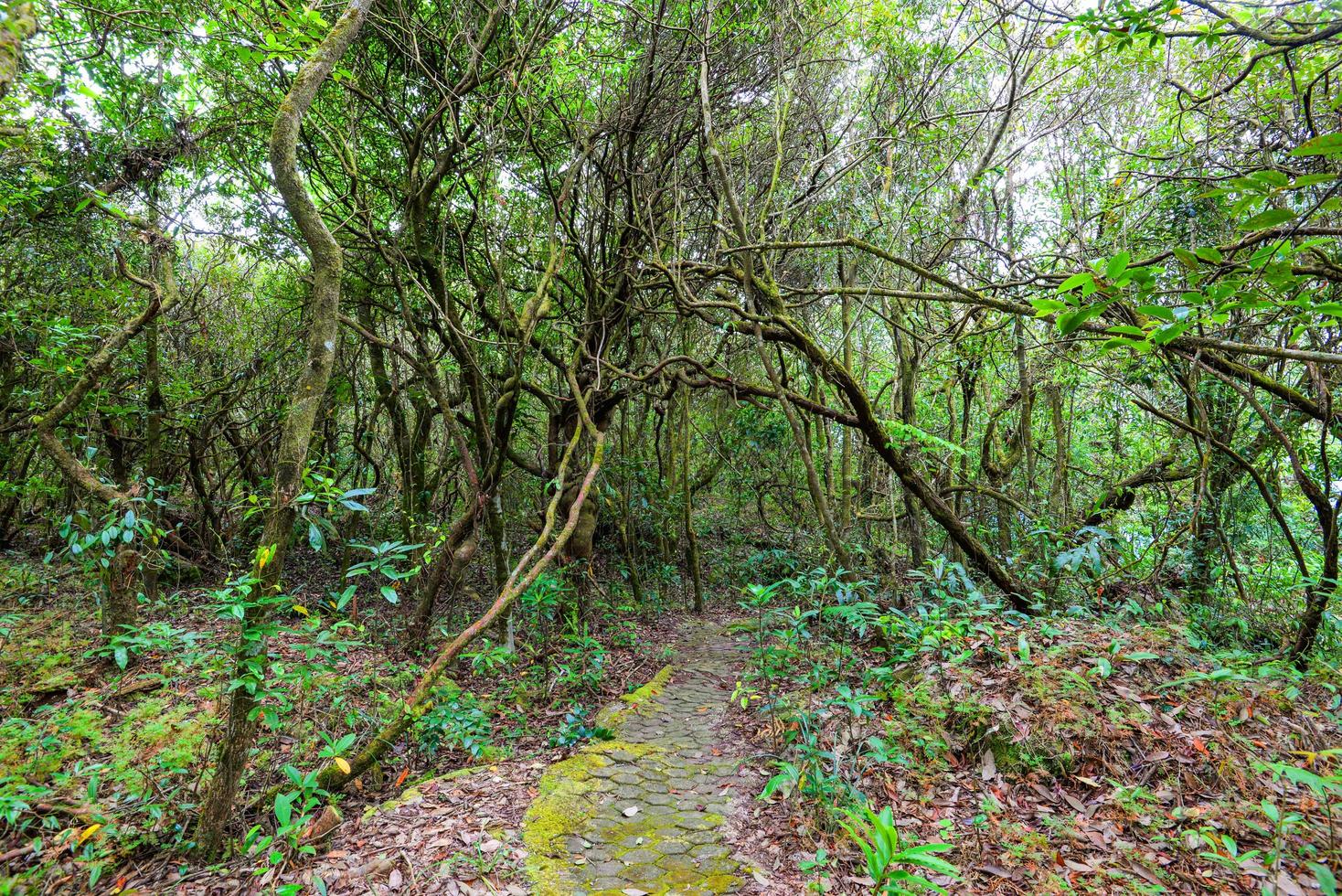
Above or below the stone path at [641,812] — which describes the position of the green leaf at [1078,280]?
above

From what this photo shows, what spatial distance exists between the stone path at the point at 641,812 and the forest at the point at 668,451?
4cm

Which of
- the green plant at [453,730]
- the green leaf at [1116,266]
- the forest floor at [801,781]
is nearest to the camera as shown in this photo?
the green leaf at [1116,266]

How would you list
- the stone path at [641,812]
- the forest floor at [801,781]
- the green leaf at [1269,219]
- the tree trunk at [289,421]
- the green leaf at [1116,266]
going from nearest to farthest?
→ the green leaf at [1269,219], the green leaf at [1116,266], the forest floor at [801,781], the tree trunk at [289,421], the stone path at [641,812]

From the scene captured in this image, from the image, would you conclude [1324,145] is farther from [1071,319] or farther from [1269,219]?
[1071,319]

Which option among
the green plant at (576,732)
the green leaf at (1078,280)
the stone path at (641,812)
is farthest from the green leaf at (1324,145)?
the green plant at (576,732)

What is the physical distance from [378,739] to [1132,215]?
9466 millimetres

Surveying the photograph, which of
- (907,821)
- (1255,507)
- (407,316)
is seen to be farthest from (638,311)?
(1255,507)

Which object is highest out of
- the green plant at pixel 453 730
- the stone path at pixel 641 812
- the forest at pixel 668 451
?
the forest at pixel 668 451

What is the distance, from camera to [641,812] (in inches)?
163

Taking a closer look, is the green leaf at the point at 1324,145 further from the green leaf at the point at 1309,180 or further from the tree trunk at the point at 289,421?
the tree trunk at the point at 289,421

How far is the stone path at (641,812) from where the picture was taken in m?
3.41

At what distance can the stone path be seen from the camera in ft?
11.2

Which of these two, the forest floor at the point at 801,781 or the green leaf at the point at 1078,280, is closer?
the green leaf at the point at 1078,280

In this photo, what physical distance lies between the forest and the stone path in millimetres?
41
